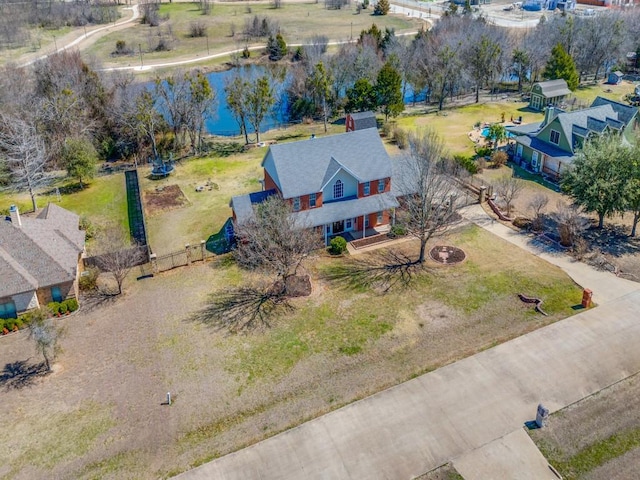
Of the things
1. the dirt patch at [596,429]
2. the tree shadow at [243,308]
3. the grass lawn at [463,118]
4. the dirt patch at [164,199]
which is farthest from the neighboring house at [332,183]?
the dirt patch at [596,429]

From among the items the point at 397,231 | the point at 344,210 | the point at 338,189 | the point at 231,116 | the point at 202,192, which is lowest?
the point at 397,231

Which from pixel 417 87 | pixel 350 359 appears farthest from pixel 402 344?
pixel 417 87

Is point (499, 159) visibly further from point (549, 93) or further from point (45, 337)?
point (45, 337)

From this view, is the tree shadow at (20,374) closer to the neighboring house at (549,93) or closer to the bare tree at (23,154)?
the bare tree at (23,154)

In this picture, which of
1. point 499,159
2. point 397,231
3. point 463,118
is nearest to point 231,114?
point 463,118

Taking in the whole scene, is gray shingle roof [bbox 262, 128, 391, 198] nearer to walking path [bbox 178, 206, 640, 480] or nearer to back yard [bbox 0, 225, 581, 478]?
back yard [bbox 0, 225, 581, 478]

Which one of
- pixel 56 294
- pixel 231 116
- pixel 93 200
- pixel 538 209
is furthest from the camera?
pixel 231 116

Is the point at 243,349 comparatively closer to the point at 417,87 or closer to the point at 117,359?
the point at 117,359
